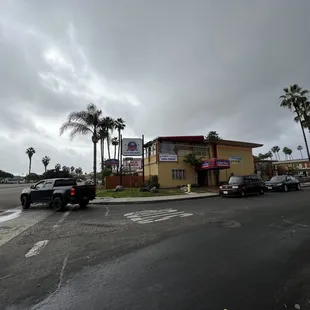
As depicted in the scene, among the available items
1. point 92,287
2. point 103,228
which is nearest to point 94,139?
point 103,228

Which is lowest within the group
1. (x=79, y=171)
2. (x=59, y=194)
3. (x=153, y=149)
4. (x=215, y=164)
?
(x=59, y=194)

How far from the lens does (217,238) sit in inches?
284

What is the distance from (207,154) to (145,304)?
31640 millimetres

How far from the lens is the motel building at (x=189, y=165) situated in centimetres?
3053

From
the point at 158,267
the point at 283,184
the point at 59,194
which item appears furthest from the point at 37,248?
the point at 283,184

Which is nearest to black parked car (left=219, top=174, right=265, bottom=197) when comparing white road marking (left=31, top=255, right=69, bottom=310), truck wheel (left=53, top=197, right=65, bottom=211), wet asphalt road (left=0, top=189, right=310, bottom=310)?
wet asphalt road (left=0, top=189, right=310, bottom=310)

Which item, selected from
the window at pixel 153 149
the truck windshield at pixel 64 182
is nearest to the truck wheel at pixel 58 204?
the truck windshield at pixel 64 182

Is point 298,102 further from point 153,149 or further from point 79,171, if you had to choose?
point 79,171

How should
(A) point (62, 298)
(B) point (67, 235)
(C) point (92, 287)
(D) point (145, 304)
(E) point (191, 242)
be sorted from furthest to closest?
(B) point (67, 235) → (E) point (191, 242) → (C) point (92, 287) → (A) point (62, 298) → (D) point (145, 304)

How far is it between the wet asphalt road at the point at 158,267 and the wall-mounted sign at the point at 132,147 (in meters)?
21.7

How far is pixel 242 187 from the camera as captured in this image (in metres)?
21.1

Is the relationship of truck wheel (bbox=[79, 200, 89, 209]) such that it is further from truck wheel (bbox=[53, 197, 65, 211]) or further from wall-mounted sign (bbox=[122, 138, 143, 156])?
wall-mounted sign (bbox=[122, 138, 143, 156])

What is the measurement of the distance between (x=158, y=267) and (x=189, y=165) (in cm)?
2773

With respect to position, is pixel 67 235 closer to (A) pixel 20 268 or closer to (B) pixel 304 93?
(A) pixel 20 268
